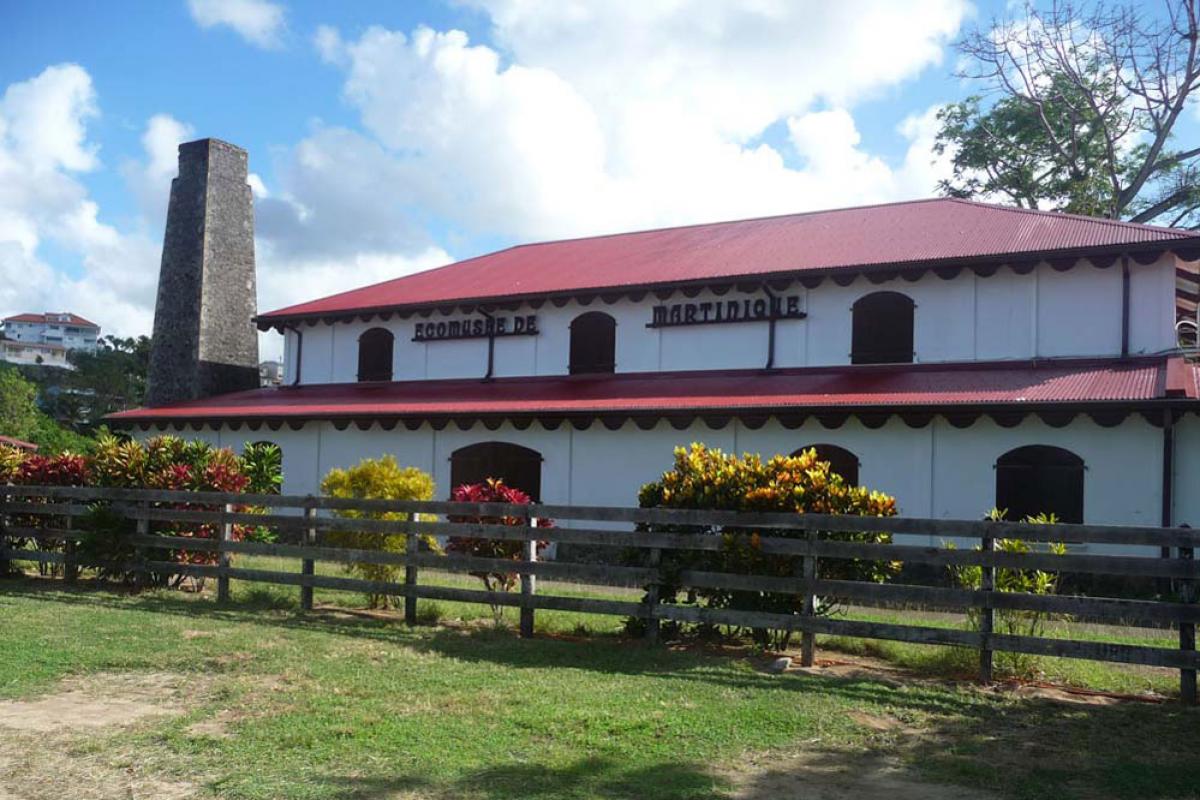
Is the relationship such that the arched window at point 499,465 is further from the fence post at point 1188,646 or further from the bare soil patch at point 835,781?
the bare soil patch at point 835,781

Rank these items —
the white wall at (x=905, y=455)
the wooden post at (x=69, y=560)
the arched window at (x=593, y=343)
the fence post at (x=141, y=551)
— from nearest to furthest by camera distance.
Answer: the fence post at (x=141, y=551) → the wooden post at (x=69, y=560) → the white wall at (x=905, y=455) → the arched window at (x=593, y=343)

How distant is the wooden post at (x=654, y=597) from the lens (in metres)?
9.62

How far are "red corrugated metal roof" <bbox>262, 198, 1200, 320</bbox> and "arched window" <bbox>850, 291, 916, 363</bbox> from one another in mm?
846

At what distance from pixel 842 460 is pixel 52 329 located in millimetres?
166086

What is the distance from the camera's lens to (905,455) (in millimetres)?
17625

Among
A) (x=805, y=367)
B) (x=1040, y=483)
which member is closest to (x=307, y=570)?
(x=1040, y=483)

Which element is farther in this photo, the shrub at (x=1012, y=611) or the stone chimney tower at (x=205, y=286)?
the stone chimney tower at (x=205, y=286)

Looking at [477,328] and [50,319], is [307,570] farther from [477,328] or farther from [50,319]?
[50,319]

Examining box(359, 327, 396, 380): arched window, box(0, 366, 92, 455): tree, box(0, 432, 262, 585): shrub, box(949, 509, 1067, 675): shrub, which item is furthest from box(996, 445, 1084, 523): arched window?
box(0, 366, 92, 455): tree

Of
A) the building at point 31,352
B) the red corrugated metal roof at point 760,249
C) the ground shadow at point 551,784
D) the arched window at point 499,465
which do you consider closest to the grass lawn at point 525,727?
the ground shadow at point 551,784

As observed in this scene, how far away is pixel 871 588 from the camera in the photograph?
884 cm

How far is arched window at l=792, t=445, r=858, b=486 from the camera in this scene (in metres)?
18.1

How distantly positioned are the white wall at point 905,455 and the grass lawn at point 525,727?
8260 millimetres

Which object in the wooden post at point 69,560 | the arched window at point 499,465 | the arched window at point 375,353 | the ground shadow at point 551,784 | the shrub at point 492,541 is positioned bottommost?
the ground shadow at point 551,784
